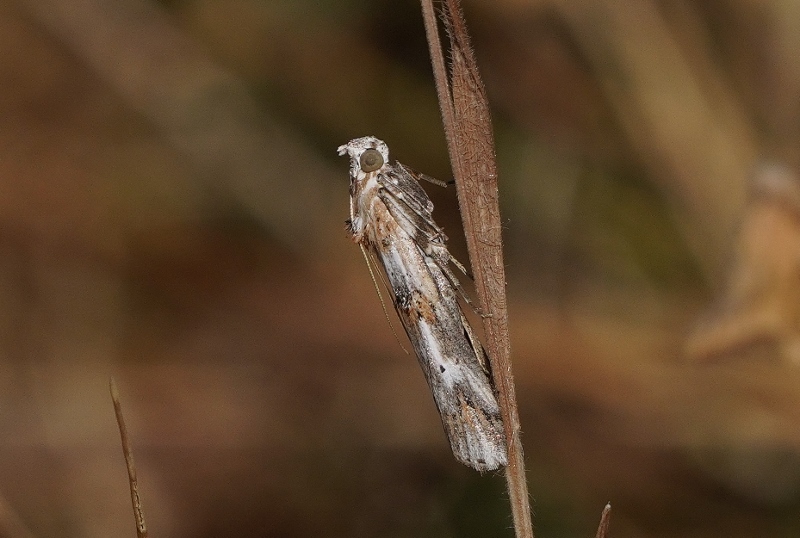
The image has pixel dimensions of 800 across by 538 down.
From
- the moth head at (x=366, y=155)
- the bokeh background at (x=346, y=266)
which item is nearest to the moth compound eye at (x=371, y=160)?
the moth head at (x=366, y=155)

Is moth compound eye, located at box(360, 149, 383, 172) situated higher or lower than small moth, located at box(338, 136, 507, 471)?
higher

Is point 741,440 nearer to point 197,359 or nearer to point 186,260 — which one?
point 197,359

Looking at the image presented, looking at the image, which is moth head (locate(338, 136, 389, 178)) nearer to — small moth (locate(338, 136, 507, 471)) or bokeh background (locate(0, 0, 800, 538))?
small moth (locate(338, 136, 507, 471))

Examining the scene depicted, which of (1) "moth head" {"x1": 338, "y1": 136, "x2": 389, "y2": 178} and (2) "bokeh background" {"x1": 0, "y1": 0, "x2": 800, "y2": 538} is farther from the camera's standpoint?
(2) "bokeh background" {"x1": 0, "y1": 0, "x2": 800, "y2": 538}

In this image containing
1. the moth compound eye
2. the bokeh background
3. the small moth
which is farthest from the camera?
the bokeh background

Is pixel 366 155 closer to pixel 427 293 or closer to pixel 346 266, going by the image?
pixel 427 293

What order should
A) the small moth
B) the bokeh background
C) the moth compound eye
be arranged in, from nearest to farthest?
the small moth, the moth compound eye, the bokeh background

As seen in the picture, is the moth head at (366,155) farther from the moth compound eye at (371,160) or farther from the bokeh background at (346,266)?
the bokeh background at (346,266)

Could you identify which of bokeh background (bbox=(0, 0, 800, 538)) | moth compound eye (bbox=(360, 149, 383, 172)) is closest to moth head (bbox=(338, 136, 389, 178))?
moth compound eye (bbox=(360, 149, 383, 172))
